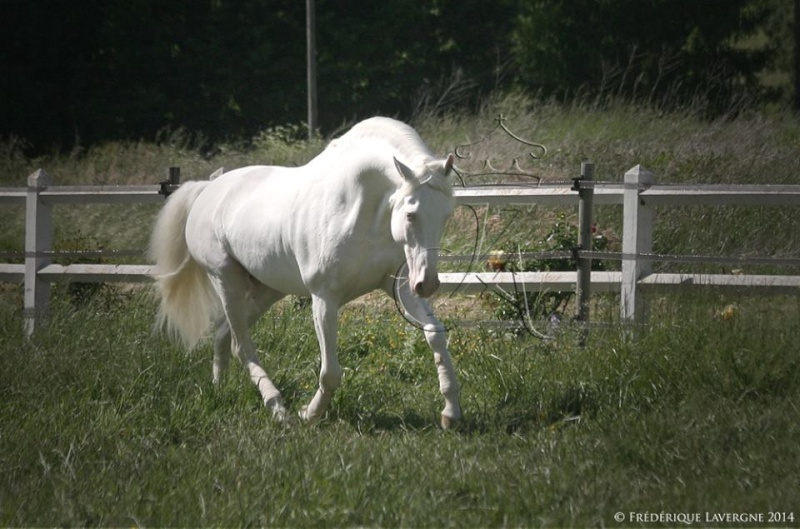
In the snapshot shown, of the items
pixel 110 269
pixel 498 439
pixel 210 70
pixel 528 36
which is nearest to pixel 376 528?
pixel 498 439

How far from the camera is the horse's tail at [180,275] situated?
299 inches

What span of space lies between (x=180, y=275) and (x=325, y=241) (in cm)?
199

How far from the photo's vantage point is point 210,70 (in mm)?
29031

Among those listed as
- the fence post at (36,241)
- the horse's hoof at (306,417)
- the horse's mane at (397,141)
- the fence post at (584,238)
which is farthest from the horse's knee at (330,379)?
the fence post at (36,241)

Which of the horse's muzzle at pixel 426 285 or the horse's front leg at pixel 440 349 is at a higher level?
the horse's muzzle at pixel 426 285

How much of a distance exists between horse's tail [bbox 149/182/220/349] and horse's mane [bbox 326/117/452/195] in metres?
1.67

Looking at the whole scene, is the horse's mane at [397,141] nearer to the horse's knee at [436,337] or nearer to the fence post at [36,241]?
the horse's knee at [436,337]

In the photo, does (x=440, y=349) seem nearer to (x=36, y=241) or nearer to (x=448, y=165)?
(x=448, y=165)

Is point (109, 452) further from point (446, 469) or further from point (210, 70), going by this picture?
point (210, 70)

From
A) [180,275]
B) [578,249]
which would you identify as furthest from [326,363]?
[578,249]

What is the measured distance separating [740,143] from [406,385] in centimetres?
835

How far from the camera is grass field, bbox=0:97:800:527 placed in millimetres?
4453

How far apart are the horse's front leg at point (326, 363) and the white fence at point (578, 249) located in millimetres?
1801

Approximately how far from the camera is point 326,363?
6.16 m
